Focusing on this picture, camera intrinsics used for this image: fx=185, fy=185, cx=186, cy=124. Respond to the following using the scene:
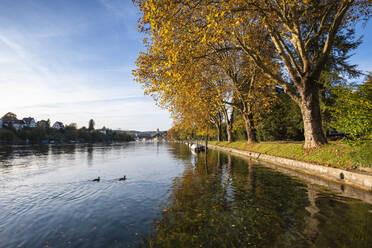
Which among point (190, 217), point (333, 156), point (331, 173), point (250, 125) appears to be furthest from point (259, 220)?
point (250, 125)

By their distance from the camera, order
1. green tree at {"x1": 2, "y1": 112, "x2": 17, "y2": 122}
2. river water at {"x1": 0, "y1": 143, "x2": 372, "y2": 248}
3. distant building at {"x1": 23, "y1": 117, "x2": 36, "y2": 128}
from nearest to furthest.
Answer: river water at {"x1": 0, "y1": 143, "x2": 372, "y2": 248} → green tree at {"x1": 2, "y1": 112, "x2": 17, "y2": 122} → distant building at {"x1": 23, "y1": 117, "x2": 36, "y2": 128}

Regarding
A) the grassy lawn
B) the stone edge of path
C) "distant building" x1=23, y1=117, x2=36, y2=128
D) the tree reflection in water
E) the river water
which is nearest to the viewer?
the tree reflection in water

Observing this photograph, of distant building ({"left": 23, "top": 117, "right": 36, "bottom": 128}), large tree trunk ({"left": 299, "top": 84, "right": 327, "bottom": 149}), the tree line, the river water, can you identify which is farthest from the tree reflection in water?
distant building ({"left": 23, "top": 117, "right": 36, "bottom": 128})

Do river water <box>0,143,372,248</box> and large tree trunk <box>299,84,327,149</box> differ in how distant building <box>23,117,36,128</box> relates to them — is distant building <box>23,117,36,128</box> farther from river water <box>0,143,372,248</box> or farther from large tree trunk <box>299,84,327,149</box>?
large tree trunk <box>299,84,327,149</box>

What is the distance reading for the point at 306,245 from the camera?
4289mm

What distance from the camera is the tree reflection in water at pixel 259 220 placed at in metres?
Result: 4.55

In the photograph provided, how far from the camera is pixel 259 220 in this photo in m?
5.71

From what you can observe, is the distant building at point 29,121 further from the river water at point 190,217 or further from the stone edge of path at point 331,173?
the stone edge of path at point 331,173

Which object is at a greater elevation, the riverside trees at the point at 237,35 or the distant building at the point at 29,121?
the distant building at the point at 29,121

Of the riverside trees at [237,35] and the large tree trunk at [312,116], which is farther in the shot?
the large tree trunk at [312,116]

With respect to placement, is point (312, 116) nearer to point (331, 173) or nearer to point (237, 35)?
point (331, 173)

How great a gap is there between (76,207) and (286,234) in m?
7.76

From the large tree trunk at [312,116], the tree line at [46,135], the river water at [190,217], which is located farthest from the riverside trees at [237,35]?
the tree line at [46,135]

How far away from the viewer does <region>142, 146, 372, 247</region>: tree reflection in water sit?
4551 millimetres
